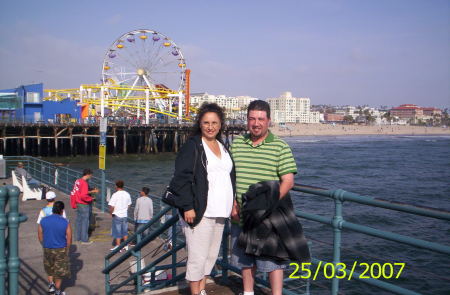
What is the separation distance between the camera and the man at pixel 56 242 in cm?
559

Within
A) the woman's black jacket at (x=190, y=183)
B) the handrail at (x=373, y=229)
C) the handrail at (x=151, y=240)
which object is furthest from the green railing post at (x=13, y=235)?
the handrail at (x=373, y=229)

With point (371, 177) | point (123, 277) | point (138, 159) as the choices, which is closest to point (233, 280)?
point (123, 277)

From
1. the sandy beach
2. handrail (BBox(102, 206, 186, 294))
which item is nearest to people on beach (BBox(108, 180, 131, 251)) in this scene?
handrail (BBox(102, 206, 186, 294))

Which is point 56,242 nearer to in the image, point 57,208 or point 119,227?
point 57,208

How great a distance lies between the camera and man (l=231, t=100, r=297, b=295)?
3.15 metres

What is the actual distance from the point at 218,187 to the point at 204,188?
11 cm

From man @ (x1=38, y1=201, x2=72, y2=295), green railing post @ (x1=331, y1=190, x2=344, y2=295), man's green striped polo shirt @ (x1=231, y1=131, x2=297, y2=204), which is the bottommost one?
man @ (x1=38, y1=201, x2=72, y2=295)

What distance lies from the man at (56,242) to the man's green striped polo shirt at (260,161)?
10.6 feet

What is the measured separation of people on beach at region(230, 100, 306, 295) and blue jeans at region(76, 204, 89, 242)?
5607 millimetres

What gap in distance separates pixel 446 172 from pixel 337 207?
36869mm

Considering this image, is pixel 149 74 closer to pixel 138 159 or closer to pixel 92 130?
pixel 92 130

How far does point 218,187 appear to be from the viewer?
3277 mm

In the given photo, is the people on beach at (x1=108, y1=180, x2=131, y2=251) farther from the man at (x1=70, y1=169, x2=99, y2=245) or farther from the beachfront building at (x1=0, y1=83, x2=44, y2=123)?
the beachfront building at (x1=0, y1=83, x2=44, y2=123)

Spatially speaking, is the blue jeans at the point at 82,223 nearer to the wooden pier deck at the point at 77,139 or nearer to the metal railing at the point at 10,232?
the metal railing at the point at 10,232
